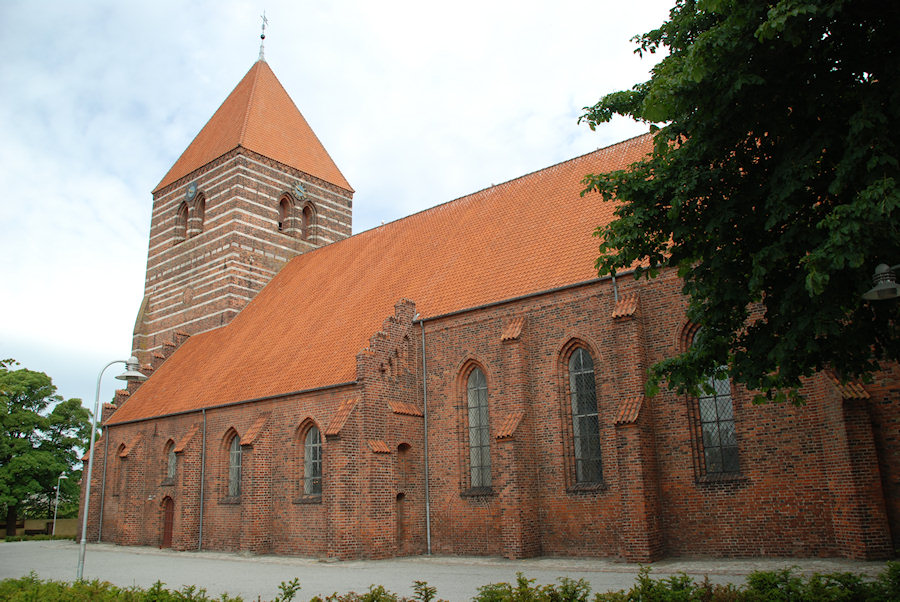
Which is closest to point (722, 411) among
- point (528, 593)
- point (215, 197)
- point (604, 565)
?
point (604, 565)

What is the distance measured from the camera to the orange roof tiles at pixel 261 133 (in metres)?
33.3

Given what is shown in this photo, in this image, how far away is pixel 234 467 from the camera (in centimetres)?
2339

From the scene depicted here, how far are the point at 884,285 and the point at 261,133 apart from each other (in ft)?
99.9

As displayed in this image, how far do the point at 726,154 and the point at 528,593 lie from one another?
565 cm

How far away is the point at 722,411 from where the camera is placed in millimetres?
15000

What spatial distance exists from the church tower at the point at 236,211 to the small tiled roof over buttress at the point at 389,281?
2.28m

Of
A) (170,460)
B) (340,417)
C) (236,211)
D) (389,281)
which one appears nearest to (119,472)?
(170,460)

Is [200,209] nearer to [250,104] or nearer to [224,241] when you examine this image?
[224,241]

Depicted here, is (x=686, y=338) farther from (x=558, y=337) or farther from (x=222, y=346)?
(x=222, y=346)

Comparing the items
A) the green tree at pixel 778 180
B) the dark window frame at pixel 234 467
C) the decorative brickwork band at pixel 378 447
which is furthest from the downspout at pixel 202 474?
the green tree at pixel 778 180

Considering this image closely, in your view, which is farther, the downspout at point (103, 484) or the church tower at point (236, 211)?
the church tower at point (236, 211)

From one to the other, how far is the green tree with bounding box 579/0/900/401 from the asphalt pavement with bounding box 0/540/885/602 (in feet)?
12.0

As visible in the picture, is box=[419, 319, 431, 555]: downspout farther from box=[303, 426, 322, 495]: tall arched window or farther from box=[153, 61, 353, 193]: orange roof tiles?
box=[153, 61, 353, 193]: orange roof tiles

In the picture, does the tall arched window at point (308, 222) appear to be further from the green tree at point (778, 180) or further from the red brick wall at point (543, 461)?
the green tree at point (778, 180)
